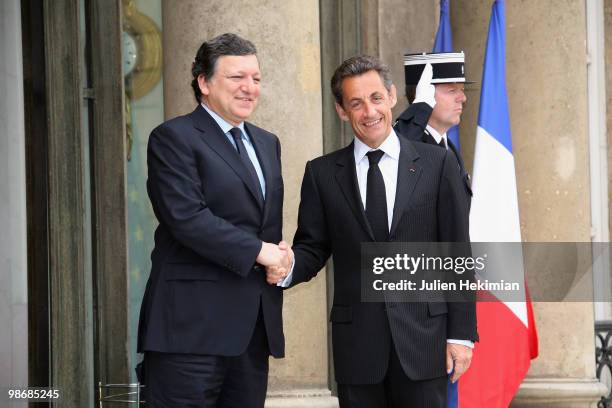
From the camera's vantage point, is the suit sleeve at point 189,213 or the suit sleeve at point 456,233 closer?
the suit sleeve at point 189,213

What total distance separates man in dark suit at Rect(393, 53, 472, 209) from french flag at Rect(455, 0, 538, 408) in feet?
1.39

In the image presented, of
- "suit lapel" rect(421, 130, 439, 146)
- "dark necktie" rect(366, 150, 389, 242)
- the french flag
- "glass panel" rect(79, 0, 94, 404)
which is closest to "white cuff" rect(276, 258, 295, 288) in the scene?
"dark necktie" rect(366, 150, 389, 242)

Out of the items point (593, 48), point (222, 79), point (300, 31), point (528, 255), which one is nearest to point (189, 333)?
point (222, 79)

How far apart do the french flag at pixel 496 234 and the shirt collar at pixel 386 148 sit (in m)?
1.78

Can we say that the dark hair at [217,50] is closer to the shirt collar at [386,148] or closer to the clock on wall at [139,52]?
the shirt collar at [386,148]

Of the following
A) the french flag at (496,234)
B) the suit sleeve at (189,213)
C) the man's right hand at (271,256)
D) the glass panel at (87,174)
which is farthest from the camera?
the french flag at (496,234)

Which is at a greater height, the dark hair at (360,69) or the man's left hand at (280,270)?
the dark hair at (360,69)

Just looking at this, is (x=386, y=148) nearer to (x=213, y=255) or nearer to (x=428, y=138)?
(x=213, y=255)

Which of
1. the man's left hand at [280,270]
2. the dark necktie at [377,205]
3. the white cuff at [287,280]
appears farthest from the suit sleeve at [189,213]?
the dark necktie at [377,205]

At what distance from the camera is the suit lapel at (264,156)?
4.58 m

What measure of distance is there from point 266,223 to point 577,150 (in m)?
3.68

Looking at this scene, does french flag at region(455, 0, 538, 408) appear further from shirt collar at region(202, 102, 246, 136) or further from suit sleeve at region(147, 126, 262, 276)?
suit sleeve at region(147, 126, 262, 276)

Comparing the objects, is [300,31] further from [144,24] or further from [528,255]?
[528,255]

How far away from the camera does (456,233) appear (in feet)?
15.2
